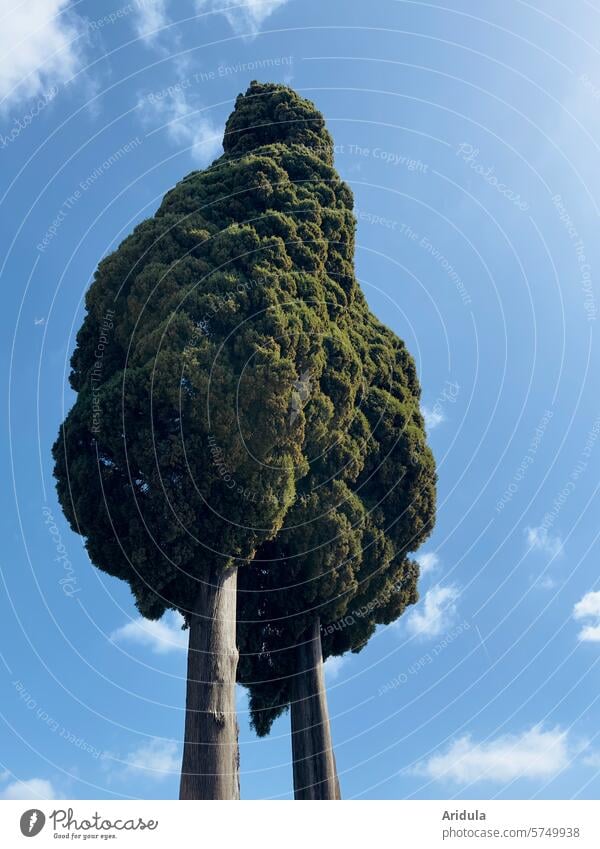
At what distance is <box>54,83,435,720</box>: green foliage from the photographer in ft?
44.6

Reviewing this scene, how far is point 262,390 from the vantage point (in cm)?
1349

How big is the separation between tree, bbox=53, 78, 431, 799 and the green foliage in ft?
0.13

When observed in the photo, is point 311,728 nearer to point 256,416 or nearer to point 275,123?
point 256,416

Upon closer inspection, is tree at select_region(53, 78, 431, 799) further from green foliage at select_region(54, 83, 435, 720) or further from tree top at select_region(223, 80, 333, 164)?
tree top at select_region(223, 80, 333, 164)

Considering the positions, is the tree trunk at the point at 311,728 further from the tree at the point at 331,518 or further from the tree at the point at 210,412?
the tree at the point at 210,412
